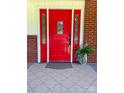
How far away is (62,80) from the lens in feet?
14.0

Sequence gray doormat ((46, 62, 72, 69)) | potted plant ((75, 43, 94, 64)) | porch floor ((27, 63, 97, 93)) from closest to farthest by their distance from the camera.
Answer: porch floor ((27, 63, 97, 93)) → gray doormat ((46, 62, 72, 69)) → potted plant ((75, 43, 94, 64))

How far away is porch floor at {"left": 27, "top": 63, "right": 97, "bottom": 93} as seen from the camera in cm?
364

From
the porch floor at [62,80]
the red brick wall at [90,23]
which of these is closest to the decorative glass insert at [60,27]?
the red brick wall at [90,23]

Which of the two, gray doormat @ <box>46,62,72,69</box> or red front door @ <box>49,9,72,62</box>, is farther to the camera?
red front door @ <box>49,9,72,62</box>

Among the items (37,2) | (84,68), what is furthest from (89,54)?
(37,2)

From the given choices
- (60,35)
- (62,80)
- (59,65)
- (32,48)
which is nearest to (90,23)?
(60,35)

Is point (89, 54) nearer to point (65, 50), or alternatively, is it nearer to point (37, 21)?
point (65, 50)

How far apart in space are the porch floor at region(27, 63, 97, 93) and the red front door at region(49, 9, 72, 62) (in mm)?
753

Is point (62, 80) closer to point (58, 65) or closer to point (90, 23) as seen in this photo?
point (58, 65)

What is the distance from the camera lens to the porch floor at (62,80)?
3.64 meters

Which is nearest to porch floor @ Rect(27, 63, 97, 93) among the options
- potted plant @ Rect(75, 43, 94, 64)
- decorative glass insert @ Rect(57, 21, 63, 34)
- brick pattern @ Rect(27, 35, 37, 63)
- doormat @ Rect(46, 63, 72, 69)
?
doormat @ Rect(46, 63, 72, 69)

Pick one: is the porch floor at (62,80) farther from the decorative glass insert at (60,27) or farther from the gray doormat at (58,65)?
the decorative glass insert at (60,27)

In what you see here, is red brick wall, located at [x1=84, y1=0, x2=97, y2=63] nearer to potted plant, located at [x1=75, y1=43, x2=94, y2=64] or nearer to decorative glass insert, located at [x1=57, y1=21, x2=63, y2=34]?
potted plant, located at [x1=75, y1=43, x2=94, y2=64]

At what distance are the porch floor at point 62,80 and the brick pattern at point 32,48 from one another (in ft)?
1.77
